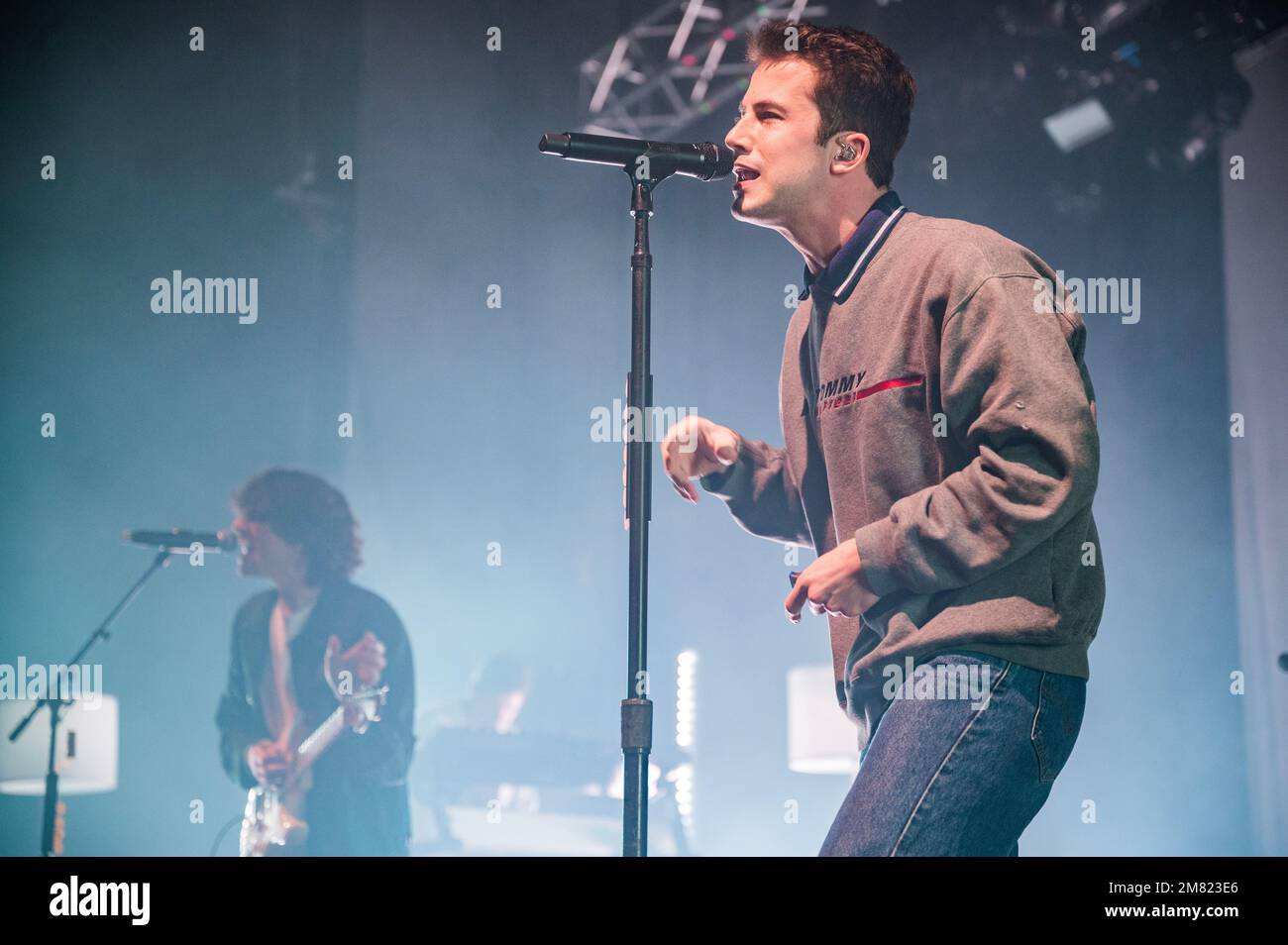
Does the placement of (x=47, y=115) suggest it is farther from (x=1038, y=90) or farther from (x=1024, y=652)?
(x=1024, y=652)

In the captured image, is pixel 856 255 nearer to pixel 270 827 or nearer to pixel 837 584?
pixel 837 584

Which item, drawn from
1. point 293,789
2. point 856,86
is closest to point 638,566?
point 856,86

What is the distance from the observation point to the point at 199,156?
4.68 meters

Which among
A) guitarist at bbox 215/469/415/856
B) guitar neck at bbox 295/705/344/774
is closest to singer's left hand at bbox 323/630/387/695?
guitarist at bbox 215/469/415/856

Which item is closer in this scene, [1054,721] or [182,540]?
[1054,721]

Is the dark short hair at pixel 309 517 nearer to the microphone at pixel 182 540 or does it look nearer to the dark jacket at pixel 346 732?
the dark jacket at pixel 346 732

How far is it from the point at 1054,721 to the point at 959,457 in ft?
1.25

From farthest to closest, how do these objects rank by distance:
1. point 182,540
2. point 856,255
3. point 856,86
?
point 182,540
point 856,86
point 856,255

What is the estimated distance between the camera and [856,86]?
2.02 m

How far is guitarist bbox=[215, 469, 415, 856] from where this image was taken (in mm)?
4059

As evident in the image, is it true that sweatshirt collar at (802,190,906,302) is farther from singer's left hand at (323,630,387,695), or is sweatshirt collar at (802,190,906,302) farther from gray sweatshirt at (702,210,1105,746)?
singer's left hand at (323,630,387,695)

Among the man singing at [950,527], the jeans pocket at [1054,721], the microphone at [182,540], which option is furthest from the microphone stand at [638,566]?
the microphone at [182,540]

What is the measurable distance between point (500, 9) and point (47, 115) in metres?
→ 1.77

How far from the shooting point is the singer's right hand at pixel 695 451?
201 centimetres
